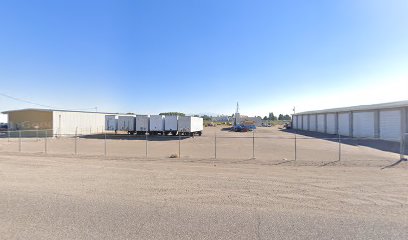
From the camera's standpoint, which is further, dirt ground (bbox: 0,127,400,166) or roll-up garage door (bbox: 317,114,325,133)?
roll-up garage door (bbox: 317,114,325,133)

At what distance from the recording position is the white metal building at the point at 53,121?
38.3 meters

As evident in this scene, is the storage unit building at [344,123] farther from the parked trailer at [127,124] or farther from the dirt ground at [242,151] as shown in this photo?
the parked trailer at [127,124]

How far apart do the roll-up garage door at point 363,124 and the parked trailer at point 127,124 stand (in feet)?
110

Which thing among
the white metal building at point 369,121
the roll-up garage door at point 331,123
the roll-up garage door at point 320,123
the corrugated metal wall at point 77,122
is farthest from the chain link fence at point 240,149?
the roll-up garage door at point 320,123

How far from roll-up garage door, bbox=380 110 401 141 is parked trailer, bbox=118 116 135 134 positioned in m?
34.1

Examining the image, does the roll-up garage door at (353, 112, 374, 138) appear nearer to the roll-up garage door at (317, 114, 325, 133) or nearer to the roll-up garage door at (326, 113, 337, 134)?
the roll-up garage door at (326, 113, 337, 134)

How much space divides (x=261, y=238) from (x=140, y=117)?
37.1 metres

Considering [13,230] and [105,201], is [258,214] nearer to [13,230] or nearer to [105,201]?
[105,201]

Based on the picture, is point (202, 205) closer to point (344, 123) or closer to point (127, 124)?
point (127, 124)

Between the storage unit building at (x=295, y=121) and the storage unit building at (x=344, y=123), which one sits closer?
the storage unit building at (x=344, y=123)

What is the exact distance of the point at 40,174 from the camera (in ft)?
32.5

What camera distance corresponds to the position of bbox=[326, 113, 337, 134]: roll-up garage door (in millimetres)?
42125

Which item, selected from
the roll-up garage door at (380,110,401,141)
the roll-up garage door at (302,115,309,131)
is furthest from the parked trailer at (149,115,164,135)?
the roll-up garage door at (302,115,309,131)

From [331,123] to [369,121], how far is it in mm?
12860
